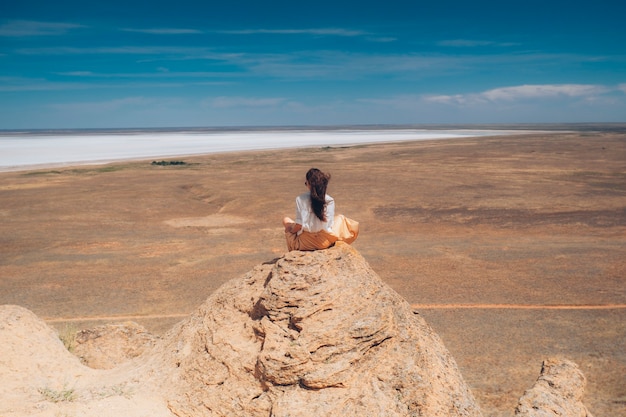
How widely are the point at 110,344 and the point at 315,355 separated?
3202mm

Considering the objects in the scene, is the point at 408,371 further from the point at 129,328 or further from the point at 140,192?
the point at 140,192

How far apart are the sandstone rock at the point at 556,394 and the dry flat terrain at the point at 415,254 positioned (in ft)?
3.18

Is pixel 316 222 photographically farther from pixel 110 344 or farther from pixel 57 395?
pixel 110 344

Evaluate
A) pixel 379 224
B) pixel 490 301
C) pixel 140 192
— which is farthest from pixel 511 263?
pixel 140 192

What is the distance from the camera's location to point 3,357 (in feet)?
17.1

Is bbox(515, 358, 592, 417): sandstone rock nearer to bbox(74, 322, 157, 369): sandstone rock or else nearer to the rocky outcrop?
the rocky outcrop

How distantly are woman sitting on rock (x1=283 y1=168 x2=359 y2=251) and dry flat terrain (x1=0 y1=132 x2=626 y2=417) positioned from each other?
3.01 m

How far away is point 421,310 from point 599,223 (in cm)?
1142

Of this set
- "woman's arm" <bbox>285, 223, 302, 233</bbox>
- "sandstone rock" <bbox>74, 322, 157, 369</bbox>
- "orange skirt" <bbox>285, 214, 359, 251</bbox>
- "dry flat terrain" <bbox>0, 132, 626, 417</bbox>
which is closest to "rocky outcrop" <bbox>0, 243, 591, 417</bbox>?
"orange skirt" <bbox>285, 214, 359, 251</bbox>

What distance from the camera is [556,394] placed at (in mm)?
5621

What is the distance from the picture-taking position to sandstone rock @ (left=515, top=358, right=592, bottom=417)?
5.31m

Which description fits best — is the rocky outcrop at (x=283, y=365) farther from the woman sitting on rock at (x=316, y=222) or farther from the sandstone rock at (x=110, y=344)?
the sandstone rock at (x=110, y=344)

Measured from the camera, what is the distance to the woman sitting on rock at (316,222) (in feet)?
16.9

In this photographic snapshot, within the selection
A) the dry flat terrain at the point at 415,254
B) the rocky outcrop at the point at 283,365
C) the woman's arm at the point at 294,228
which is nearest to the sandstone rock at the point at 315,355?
the rocky outcrop at the point at 283,365
